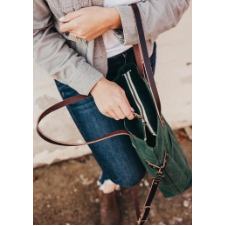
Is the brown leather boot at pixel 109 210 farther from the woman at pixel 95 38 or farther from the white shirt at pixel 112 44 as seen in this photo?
the white shirt at pixel 112 44

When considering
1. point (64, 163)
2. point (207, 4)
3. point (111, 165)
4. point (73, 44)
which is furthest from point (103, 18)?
point (64, 163)

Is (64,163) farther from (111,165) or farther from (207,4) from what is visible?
(207,4)

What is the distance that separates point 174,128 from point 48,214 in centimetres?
104

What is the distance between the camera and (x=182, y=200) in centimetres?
168

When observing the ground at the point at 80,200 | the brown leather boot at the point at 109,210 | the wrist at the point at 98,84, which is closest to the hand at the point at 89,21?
the wrist at the point at 98,84

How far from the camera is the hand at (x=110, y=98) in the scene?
895mm

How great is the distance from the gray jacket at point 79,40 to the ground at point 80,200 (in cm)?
102

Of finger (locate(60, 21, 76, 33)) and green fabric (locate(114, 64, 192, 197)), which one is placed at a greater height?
finger (locate(60, 21, 76, 33))

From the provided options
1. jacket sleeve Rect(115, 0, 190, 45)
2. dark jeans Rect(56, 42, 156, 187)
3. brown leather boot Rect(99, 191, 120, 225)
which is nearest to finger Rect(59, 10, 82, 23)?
jacket sleeve Rect(115, 0, 190, 45)

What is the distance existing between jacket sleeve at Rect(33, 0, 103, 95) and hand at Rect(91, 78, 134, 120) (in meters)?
0.02

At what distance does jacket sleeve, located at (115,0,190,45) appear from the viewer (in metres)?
0.84

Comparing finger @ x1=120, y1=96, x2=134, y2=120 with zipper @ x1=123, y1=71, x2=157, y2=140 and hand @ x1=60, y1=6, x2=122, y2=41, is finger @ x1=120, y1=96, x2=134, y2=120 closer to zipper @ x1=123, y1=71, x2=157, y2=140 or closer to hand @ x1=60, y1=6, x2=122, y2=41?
zipper @ x1=123, y1=71, x2=157, y2=140
